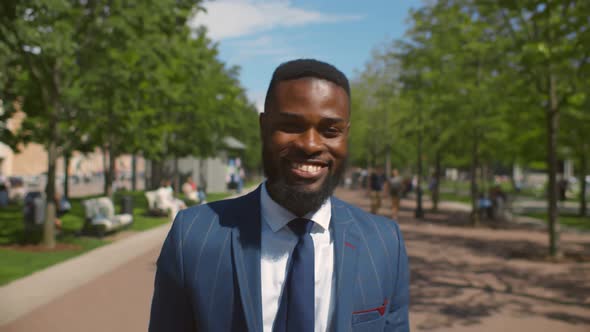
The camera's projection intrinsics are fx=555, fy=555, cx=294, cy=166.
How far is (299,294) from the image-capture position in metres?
1.72

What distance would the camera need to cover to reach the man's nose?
176 centimetres

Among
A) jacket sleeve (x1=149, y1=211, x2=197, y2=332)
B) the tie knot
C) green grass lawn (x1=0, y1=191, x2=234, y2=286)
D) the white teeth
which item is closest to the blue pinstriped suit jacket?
jacket sleeve (x1=149, y1=211, x2=197, y2=332)

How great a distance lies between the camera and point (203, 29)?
2652 centimetres

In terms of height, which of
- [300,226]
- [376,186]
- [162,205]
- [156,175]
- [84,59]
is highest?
[84,59]

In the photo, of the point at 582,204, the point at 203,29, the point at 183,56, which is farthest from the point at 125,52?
the point at 582,204

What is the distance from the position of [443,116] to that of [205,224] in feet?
58.6

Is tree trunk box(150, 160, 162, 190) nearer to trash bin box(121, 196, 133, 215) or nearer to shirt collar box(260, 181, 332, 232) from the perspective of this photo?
trash bin box(121, 196, 133, 215)

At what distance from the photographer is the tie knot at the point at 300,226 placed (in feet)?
6.02

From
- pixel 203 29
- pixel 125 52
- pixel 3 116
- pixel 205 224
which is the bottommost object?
pixel 205 224

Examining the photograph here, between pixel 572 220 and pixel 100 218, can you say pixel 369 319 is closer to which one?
pixel 100 218

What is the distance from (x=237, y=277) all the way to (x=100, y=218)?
14.0 m

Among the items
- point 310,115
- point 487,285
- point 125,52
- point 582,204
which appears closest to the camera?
point 310,115

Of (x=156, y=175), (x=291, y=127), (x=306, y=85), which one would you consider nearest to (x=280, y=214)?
(x=291, y=127)

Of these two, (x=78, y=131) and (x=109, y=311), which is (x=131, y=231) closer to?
(x=78, y=131)
